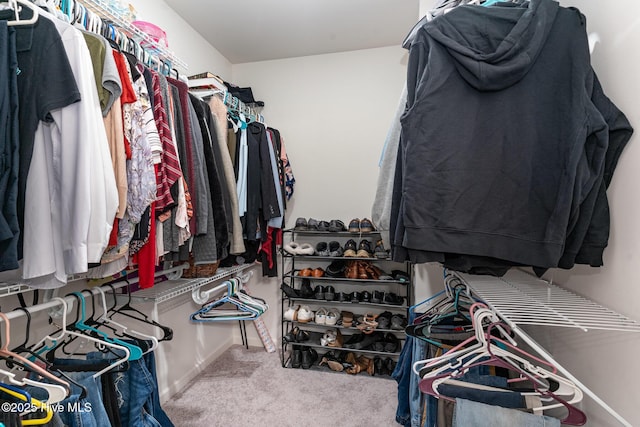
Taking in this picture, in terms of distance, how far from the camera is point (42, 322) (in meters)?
1.21

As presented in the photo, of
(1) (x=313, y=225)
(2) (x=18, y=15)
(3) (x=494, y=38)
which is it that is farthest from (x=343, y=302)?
(2) (x=18, y=15)

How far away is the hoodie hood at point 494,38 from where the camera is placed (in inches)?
30.7

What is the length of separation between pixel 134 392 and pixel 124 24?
1430mm

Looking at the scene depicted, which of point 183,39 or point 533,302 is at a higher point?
point 183,39

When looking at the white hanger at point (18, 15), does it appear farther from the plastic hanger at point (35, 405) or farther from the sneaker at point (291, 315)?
the sneaker at point (291, 315)

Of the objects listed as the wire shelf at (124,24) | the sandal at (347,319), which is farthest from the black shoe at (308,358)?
the wire shelf at (124,24)

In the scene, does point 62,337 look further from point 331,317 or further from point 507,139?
point 331,317

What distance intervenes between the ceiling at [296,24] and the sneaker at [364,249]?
1592 millimetres

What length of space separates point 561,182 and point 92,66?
1335mm

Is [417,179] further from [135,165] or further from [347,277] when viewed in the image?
[347,277]

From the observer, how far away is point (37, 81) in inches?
31.2

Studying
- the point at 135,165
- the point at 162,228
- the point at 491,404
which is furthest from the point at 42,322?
the point at 491,404

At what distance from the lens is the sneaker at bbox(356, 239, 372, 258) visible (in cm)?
221

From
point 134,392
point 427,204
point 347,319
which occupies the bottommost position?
point 347,319
